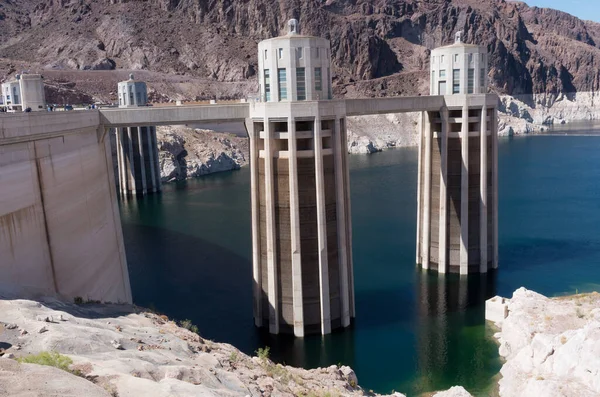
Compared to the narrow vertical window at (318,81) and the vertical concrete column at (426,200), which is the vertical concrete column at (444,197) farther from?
the narrow vertical window at (318,81)

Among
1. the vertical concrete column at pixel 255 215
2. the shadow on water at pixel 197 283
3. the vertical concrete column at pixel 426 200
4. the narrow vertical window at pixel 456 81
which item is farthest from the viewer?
the vertical concrete column at pixel 426 200

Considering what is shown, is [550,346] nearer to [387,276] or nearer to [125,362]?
[387,276]

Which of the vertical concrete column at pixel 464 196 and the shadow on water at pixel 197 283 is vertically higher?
the vertical concrete column at pixel 464 196

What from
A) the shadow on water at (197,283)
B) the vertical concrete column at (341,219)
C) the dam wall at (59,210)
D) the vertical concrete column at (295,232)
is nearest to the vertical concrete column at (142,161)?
the shadow on water at (197,283)

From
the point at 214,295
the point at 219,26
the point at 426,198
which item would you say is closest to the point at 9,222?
the point at 214,295

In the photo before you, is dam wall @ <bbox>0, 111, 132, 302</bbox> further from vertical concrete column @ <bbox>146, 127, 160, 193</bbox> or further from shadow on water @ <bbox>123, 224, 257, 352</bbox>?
vertical concrete column @ <bbox>146, 127, 160, 193</bbox>

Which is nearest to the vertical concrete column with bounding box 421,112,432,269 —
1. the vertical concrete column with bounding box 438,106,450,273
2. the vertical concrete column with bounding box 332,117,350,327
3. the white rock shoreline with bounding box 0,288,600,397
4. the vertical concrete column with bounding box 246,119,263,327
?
the vertical concrete column with bounding box 438,106,450,273
